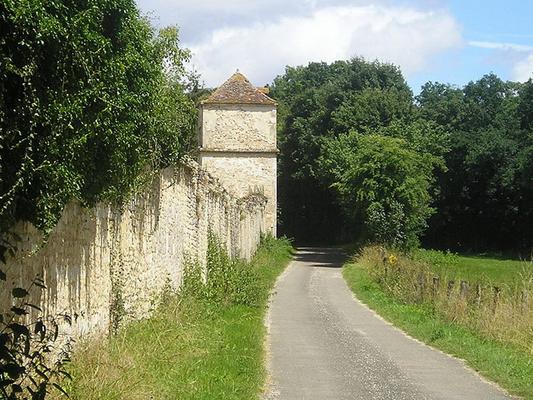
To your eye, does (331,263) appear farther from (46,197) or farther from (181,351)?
(46,197)

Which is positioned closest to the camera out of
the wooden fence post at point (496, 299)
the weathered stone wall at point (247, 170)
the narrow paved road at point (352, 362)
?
the narrow paved road at point (352, 362)

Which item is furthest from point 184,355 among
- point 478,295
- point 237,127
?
point 237,127

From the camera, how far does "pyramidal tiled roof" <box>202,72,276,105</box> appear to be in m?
48.2

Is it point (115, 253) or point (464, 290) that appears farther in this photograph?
point (464, 290)

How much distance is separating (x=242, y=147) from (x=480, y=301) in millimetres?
32054

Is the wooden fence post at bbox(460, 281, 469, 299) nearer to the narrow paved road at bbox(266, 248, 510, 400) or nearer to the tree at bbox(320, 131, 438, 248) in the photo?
the narrow paved road at bbox(266, 248, 510, 400)

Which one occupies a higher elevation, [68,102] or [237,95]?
[237,95]

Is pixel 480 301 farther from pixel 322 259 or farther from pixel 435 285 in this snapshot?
pixel 322 259

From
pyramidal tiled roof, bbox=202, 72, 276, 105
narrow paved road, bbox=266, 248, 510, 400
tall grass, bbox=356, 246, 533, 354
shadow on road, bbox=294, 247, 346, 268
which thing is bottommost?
shadow on road, bbox=294, 247, 346, 268

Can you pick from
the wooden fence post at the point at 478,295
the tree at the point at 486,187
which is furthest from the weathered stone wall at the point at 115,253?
the tree at the point at 486,187

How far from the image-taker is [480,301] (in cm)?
1688

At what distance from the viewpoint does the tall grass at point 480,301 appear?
14.8 meters

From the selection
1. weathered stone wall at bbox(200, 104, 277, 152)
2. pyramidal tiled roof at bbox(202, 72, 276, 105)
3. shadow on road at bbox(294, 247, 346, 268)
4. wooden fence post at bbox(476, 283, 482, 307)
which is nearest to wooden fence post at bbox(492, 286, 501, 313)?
wooden fence post at bbox(476, 283, 482, 307)

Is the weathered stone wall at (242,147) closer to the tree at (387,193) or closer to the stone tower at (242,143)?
the stone tower at (242,143)
